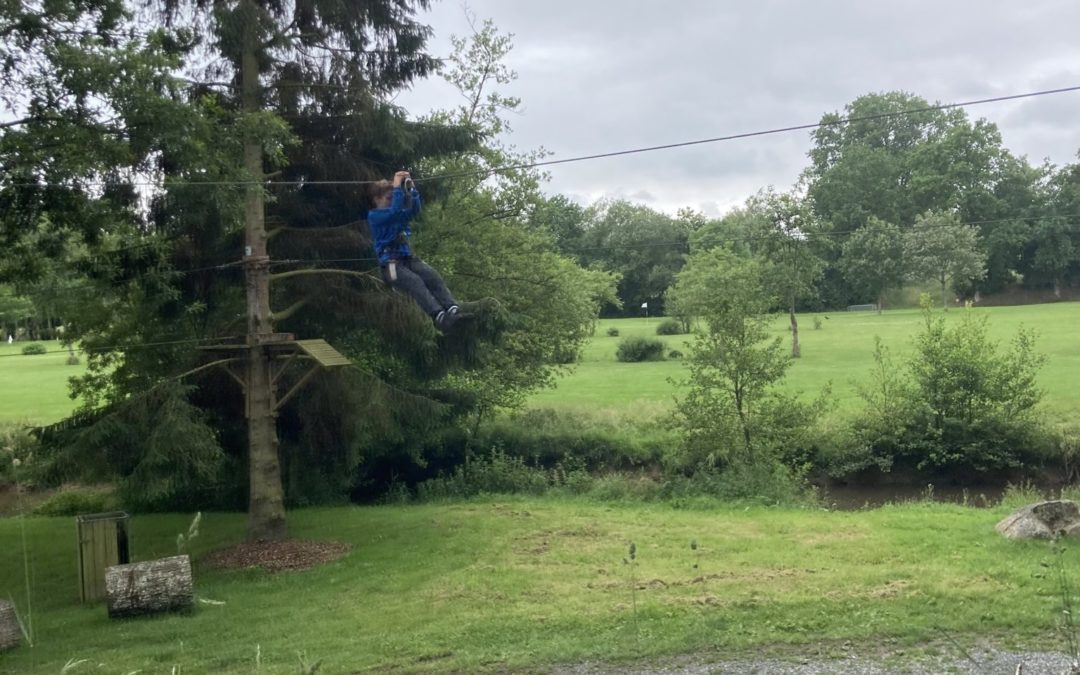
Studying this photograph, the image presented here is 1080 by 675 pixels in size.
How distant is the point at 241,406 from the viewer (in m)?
Answer: 14.1

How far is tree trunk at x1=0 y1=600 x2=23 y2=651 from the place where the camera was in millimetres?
8094

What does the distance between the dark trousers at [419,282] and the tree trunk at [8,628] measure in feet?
16.4

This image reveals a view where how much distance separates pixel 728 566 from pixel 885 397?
533 inches

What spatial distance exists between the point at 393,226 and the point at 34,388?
35722mm

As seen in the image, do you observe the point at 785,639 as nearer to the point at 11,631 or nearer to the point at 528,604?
the point at 528,604

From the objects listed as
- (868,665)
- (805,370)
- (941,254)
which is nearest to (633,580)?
(868,665)

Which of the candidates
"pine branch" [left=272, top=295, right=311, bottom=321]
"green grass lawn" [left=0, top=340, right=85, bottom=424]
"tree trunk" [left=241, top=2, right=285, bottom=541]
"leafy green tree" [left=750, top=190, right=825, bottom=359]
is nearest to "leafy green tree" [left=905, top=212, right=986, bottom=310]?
"leafy green tree" [left=750, top=190, right=825, bottom=359]

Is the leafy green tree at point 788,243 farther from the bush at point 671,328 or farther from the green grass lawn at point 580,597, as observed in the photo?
the green grass lawn at point 580,597

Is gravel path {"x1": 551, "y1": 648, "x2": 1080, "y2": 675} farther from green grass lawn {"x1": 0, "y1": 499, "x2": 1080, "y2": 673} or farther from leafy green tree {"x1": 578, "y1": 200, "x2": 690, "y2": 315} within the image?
leafy green tree {"x1": 578, "y1": 200, "x2": 690, "y2": 315}

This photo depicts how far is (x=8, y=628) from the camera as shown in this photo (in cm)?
818

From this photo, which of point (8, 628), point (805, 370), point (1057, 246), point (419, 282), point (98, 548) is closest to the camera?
point (8, 628)

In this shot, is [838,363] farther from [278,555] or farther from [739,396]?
[278,555]

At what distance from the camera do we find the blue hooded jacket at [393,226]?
29.7 feet

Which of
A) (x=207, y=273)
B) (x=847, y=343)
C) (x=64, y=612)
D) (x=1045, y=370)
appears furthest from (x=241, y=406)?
(x=847, y=343)
